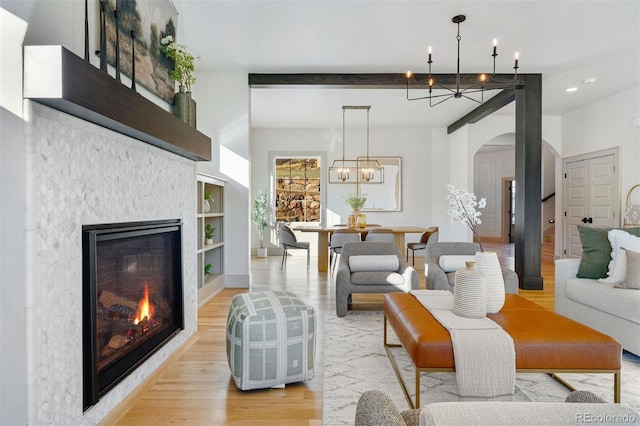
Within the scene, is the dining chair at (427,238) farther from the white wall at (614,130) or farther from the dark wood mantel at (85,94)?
the dark wood mantel at (85,94)

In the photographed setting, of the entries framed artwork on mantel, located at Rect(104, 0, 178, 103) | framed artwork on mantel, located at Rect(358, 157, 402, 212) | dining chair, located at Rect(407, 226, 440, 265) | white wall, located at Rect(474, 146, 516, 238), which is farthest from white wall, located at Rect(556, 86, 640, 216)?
framed artwork on mantel, located at Rect(104, 0, 178, 103)

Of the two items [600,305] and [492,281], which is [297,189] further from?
[492,281]

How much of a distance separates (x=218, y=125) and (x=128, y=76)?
3119 millimetres

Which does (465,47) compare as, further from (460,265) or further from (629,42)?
(460,265)

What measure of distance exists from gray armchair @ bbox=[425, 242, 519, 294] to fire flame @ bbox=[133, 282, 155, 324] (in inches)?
98.8

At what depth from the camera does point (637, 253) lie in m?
2.79

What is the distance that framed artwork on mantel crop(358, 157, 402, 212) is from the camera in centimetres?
862

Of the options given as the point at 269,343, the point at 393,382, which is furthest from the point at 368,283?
the point at 269,343

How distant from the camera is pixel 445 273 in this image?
152 inches

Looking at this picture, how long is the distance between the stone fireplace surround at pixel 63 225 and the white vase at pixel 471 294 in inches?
75.9

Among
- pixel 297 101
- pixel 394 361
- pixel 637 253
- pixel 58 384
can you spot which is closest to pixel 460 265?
pixel 637 253

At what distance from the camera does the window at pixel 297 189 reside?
8.64 m

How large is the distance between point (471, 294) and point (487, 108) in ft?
16.9

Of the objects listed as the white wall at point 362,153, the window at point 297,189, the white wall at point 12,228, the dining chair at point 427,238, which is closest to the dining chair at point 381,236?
the dining chair at point 427,238
